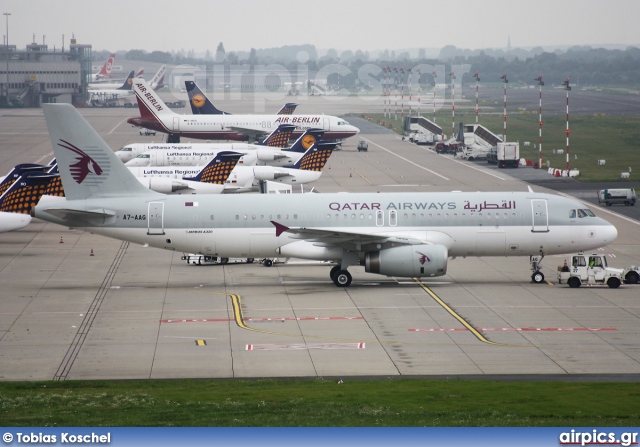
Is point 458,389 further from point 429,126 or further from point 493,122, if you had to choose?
point 493,122

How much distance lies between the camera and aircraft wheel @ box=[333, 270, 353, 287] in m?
50.5

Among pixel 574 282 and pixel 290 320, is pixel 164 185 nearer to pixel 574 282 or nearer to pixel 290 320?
pixel 290 320

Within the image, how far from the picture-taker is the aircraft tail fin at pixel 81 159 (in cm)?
4941

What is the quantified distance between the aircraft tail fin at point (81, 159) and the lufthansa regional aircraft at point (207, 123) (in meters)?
85.9

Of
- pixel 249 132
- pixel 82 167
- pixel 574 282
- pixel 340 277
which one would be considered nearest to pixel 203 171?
pixel 82 167

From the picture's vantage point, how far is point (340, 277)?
5053 cm

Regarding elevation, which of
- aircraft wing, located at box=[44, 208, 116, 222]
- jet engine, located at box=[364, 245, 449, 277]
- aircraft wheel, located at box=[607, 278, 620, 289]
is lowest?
aircraft wheel, located at box=[607, 278, 620, 289]

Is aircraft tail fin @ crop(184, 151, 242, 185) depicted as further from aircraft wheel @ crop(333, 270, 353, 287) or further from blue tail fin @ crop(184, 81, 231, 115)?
blue tail fin @ crop(184, 81, 231, 115)

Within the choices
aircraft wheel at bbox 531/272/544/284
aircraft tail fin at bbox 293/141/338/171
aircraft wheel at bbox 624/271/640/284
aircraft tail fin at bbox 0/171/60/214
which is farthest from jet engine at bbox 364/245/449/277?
aircraft tail fin at bbox 293/141/338/171

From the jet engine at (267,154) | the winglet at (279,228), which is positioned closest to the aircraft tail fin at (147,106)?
the jet engine at (267,154)

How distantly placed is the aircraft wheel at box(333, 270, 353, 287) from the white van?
3836cm

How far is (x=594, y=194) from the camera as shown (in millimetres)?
89625

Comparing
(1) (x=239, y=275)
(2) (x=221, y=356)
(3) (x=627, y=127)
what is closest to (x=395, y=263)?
(1) (x=239, y=275)

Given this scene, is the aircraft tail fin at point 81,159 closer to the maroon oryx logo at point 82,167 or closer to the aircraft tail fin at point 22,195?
the maroon oryx logo at point 82,167
